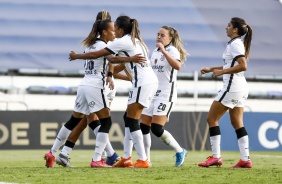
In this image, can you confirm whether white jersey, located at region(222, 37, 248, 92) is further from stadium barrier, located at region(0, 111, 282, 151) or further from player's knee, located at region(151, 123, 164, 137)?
stadium barrier, located at region(0, 111, 282, 151)

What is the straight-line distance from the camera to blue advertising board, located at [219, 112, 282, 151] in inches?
775

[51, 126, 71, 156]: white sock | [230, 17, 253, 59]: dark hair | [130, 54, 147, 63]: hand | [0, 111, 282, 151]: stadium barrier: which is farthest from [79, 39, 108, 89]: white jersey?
[0, 111, 282, 151]: stadium barrier

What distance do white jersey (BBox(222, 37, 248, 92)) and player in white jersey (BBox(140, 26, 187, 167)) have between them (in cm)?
63

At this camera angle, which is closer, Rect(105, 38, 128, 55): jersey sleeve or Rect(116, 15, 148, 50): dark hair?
Rect(105, 38, 128, 55): jersey sleeve

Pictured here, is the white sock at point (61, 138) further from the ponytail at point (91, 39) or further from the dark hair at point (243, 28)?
the dark hair at point (243, 28)

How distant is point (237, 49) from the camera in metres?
11.1

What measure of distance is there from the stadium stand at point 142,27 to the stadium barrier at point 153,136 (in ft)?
8.02

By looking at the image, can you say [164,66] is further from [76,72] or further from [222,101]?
[76,72]

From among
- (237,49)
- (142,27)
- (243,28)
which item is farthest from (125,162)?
(142,27)

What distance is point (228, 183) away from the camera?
8.71 meters

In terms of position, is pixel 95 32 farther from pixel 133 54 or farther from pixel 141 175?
pixel 141 175

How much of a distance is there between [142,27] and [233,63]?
1121 cm

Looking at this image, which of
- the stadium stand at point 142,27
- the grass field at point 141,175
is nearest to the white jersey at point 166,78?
the grass field at point 141,175

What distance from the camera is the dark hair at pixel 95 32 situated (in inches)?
443
